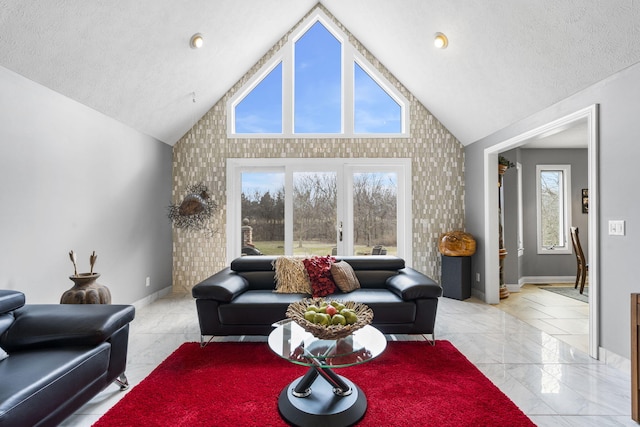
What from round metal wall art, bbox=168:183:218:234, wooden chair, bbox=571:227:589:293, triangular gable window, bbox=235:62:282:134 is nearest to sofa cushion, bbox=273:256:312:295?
round metal wall art, bbox=168:183:218:234

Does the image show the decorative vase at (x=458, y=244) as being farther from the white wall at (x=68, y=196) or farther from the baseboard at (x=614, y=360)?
the white wall at (x=68, y=196)

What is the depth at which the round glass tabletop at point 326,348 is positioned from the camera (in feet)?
6.11

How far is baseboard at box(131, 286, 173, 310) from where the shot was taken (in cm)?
435

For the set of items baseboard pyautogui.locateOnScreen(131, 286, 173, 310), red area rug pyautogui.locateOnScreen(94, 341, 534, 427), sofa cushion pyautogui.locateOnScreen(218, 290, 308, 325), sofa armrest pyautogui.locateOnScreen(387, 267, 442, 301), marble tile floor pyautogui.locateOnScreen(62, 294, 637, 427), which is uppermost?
sofa armrest pyautogui.locateOnScreen(387, 267, 442, 301)

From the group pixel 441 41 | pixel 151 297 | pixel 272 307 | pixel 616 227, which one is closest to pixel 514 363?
pixel 616 227

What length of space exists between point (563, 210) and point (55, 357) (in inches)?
296

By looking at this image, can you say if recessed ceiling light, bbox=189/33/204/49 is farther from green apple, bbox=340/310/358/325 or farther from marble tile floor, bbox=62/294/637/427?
green apple, bbox=340/310/358/325

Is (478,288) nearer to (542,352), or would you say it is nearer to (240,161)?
(542,352)

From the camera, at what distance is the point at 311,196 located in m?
5.36

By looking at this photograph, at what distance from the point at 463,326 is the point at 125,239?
4.07 metres

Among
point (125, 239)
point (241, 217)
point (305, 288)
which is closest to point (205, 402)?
point (305, 288)

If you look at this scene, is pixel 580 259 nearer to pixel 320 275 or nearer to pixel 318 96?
pixel 320 275

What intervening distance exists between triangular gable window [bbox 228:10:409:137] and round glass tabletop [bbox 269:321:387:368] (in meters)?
3.68

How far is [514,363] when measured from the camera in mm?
2750
